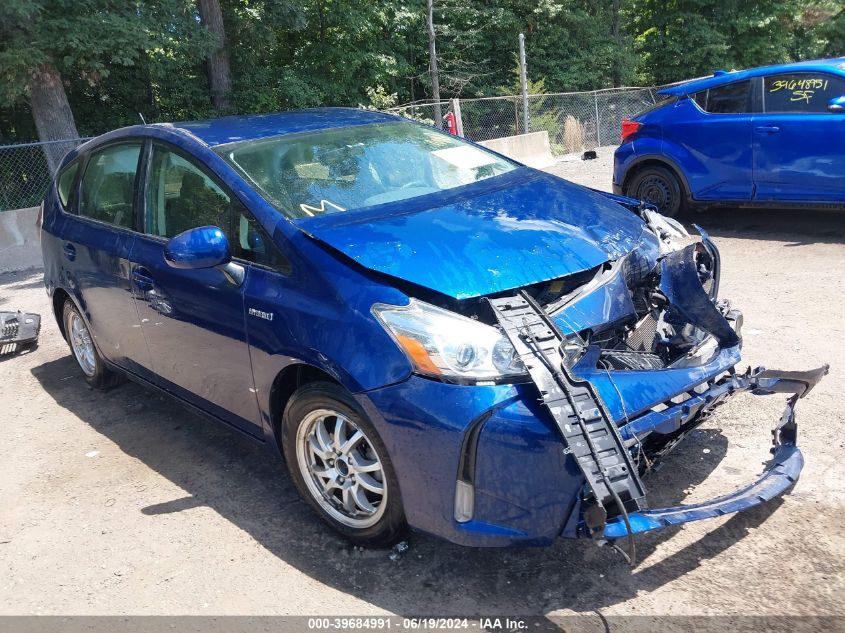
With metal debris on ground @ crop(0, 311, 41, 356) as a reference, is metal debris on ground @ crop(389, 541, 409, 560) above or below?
below

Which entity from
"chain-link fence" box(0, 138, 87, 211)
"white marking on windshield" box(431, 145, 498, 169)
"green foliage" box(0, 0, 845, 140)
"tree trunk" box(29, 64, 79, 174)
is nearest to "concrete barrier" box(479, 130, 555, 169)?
"green foliage" box(0, 0, 845, 140)

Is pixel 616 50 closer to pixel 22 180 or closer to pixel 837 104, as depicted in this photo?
pixel 22 180

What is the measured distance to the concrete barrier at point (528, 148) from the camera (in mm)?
16016

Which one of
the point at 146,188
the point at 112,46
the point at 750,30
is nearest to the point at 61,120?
the point at 112,46

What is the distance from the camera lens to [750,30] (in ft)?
103

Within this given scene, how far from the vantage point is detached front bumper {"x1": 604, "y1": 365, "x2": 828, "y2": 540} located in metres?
2.60

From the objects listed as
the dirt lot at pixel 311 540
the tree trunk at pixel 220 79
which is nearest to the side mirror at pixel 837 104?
the dirt lot at pixel 311 540

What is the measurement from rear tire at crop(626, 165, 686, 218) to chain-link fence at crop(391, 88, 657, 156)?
→ 29.9 ft

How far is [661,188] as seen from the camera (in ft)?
27.7

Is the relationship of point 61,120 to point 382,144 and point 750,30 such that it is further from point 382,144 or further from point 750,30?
point 750,30

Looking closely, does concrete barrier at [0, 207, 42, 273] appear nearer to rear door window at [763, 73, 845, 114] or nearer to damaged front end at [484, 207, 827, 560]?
rear door window at [763, 73, 845, 114]

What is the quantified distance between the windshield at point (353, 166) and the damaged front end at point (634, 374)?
1.08 m

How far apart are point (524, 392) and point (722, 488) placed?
1.37m

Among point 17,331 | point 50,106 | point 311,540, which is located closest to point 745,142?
point 311,540
